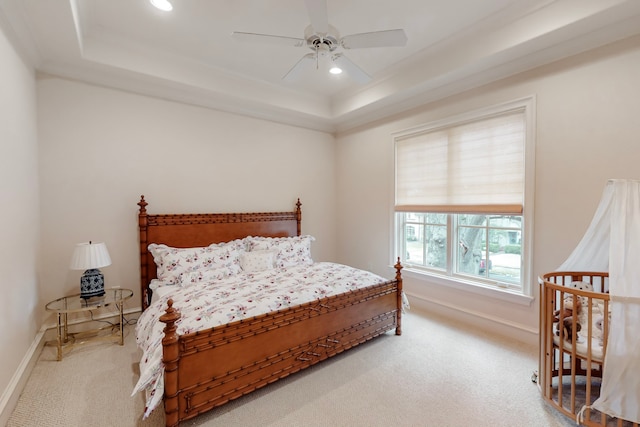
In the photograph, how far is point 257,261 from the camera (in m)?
3.44

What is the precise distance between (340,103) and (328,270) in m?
2.60

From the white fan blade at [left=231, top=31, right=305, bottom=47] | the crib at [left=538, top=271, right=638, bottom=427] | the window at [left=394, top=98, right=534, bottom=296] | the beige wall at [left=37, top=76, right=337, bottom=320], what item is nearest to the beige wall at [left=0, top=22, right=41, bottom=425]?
the beige wall at [left=37, top=76, right=337, bottom=320]

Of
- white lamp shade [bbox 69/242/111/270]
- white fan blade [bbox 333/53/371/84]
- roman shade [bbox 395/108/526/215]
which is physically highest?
white fan blade [bbox 333/53/371/84]

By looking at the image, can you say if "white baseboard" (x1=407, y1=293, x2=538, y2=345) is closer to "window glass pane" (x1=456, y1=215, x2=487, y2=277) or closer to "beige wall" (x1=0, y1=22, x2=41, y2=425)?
"window glass pane" (x1=456, y1=215, x2=487, y2=277)

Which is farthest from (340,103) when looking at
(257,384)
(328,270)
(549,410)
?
(549,410)

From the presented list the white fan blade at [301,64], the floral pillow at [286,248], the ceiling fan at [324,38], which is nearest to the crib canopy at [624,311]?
the ceiling fan at [324,38]

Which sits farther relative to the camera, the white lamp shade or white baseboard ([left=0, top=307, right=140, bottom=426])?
the white lamp shade

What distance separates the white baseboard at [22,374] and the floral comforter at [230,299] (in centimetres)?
76

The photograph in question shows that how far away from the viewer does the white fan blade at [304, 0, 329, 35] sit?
1823mm

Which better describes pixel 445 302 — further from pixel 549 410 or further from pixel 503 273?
pixel 549 410

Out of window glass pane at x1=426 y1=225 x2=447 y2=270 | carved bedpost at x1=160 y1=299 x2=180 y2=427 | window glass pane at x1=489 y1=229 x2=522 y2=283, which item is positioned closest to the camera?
carved bedpost at x1=160 y1=299 x2=180 y2=427

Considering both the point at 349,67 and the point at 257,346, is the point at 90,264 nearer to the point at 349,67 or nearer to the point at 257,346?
the point at 257,346

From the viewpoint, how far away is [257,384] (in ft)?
6.88

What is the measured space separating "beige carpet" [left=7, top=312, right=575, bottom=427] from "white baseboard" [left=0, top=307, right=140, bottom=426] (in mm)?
51
